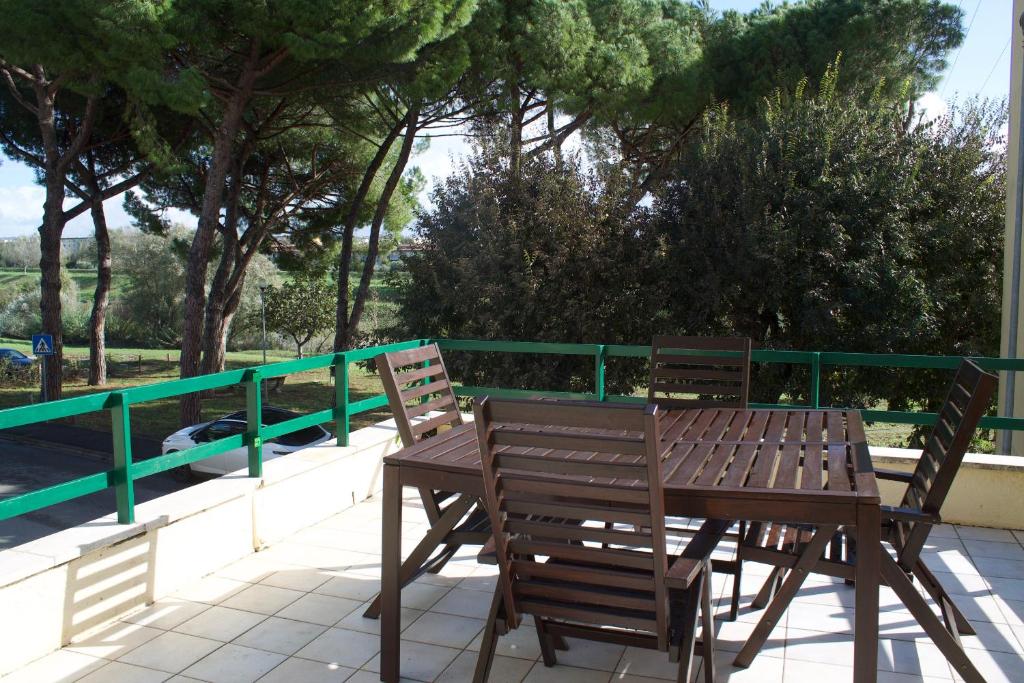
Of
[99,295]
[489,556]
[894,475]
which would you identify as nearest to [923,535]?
[894,475]

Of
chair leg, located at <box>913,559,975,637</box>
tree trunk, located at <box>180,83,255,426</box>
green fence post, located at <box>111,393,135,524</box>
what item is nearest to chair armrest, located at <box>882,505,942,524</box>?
chair leg, located at <box>913,559,975,637</box>

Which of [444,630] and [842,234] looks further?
[842,234]

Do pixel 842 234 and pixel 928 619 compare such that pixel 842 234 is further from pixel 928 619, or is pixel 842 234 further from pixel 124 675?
pixel 124 675

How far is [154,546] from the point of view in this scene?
3117 mm

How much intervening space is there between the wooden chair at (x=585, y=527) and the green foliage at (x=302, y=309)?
80.2 ft

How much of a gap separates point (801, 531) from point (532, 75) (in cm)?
1030

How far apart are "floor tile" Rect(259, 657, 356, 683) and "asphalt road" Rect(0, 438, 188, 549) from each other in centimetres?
842

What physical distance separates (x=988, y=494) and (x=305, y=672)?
3.26 meters

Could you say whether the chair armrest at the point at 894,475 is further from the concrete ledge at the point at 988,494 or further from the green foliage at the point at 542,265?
the green foliage at the point at 542,265

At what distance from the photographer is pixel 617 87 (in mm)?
12188

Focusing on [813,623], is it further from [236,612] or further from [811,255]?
[811,255]

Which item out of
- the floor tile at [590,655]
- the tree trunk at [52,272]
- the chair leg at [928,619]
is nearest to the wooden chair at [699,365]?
the floor tile at [590,655]

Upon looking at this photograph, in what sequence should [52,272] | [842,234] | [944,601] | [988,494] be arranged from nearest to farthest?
[944,601]
[988,494]
[842,234]
[52,272]

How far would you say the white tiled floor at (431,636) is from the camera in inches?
102
